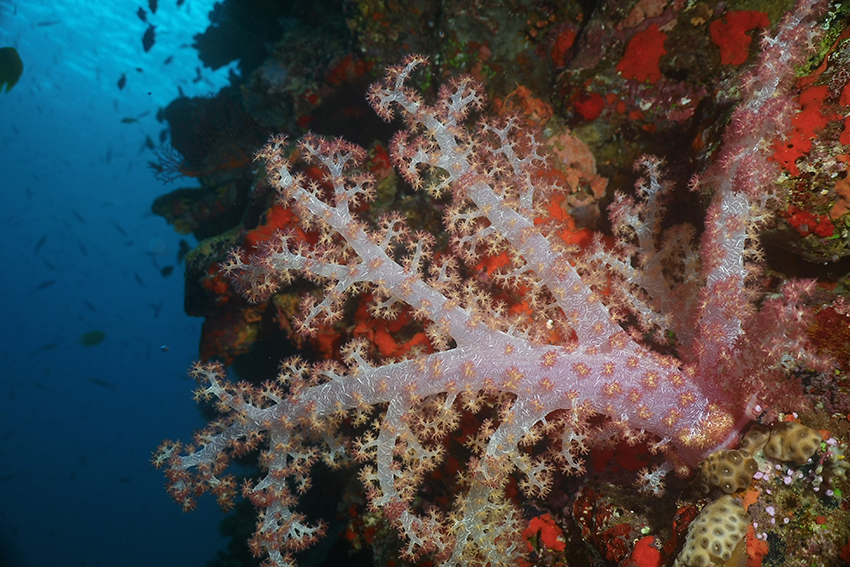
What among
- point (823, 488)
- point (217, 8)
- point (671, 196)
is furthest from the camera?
point (217, 8)

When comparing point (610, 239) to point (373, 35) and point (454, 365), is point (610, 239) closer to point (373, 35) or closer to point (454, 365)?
point (454, 365)

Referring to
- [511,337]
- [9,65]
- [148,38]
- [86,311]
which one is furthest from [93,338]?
[86,311]

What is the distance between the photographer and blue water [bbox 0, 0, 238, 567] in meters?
36.9

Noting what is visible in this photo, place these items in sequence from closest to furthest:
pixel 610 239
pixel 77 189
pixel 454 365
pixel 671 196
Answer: pixel 454 365 < pixel 671 196 < pixel 610 239 < pixel 77 189

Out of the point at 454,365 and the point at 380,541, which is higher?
the point at 454,365

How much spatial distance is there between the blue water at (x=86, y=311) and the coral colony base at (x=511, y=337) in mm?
26014

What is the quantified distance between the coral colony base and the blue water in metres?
26.0

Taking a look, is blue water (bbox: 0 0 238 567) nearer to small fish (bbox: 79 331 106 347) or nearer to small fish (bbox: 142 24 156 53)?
small fish (bbox: 79 331 106 347)

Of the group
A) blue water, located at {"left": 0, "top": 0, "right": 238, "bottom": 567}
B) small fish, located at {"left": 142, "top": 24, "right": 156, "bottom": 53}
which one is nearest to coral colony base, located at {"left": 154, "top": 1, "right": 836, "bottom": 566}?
small fish, located at {"left": 142, "top": 24, "right": 156, "bottom": 53}

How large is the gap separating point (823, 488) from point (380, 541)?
13.1 ft

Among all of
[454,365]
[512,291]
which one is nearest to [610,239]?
[512,291]

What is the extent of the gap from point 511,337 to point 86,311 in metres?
93.6

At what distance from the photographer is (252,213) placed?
6.02 metres

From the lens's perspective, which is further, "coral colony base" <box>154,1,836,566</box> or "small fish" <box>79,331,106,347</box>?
"small fish" <box>79,331,106,347</box>
